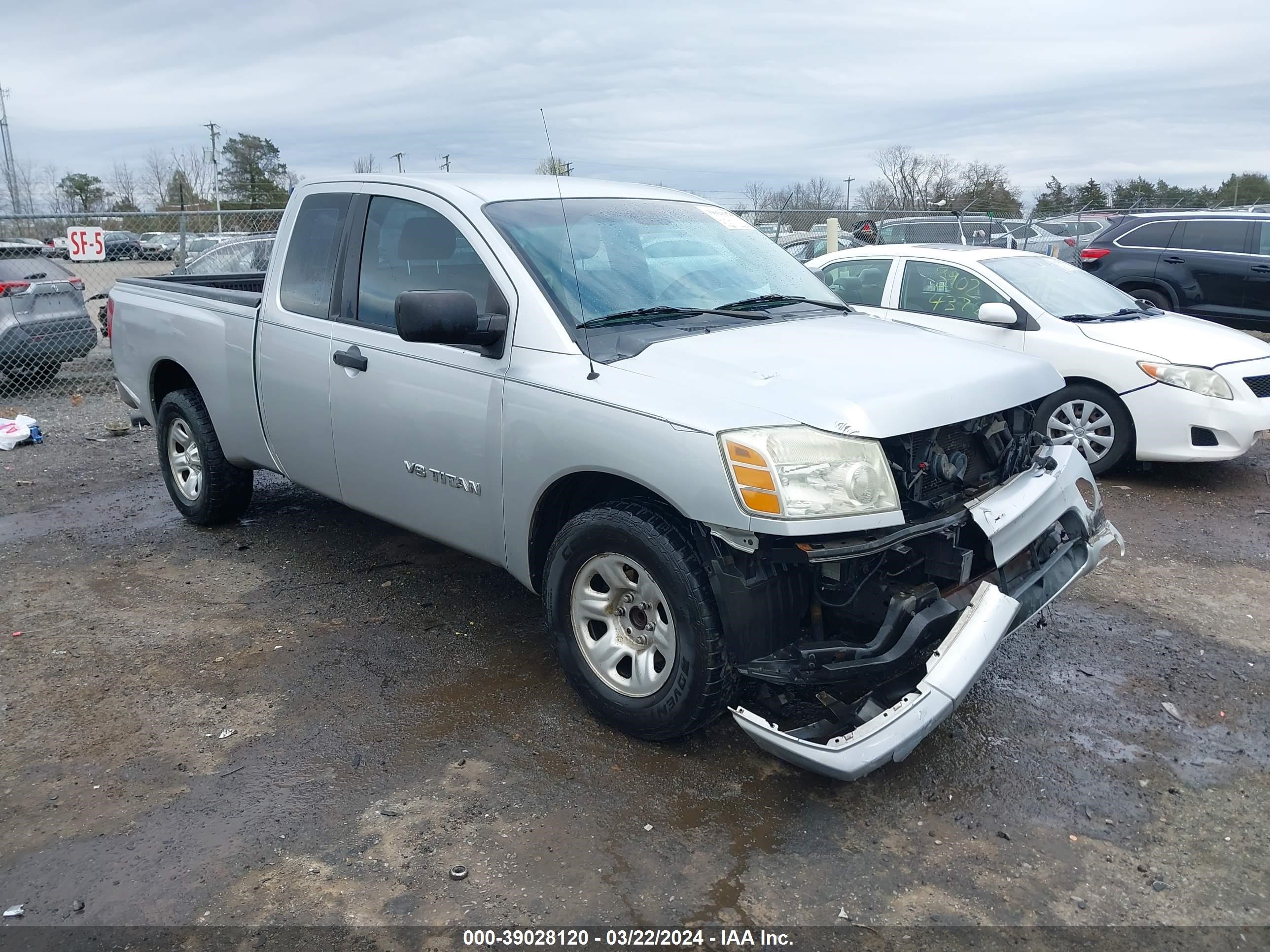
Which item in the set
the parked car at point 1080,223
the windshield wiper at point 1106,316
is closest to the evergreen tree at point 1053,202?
the parked car at point 1080,223

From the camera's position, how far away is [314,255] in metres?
4.84

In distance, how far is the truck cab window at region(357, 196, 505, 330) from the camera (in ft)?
13.4

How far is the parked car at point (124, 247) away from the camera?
20.9 meters

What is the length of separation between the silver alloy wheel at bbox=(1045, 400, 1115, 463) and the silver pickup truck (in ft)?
10.3

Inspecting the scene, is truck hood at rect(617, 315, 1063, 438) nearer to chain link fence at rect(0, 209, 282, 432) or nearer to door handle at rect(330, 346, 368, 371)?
door handle at rect(330, 346, 368, 371)

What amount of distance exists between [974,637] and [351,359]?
2.90 metres

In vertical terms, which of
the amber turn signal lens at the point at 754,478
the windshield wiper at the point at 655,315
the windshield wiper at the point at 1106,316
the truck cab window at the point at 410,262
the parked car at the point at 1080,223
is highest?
the parked car at the point at 1080,223

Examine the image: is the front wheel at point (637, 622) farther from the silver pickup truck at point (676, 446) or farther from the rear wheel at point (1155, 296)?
the rear wheel at point (1155, 296)

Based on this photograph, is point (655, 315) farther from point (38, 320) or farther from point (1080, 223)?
point (1080, 223)

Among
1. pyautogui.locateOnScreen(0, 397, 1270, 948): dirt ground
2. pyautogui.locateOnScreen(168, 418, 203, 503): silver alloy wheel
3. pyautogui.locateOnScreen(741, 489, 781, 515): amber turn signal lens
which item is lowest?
pyautogui.locateOnScreen(0, 397, 1270, 948): dirt ground

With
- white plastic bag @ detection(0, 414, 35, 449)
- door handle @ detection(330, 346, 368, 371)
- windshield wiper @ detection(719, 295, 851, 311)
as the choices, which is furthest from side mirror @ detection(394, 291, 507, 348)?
A: white plastic bag @ detection(0, 414, 35, 449)

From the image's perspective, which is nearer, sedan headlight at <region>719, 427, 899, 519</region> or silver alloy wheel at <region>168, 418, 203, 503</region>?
sedan headlight at <region>719, 427, 899, 519</region>

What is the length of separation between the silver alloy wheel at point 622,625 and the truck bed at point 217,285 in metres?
2.71

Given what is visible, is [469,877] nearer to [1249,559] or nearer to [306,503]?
[306,503]
